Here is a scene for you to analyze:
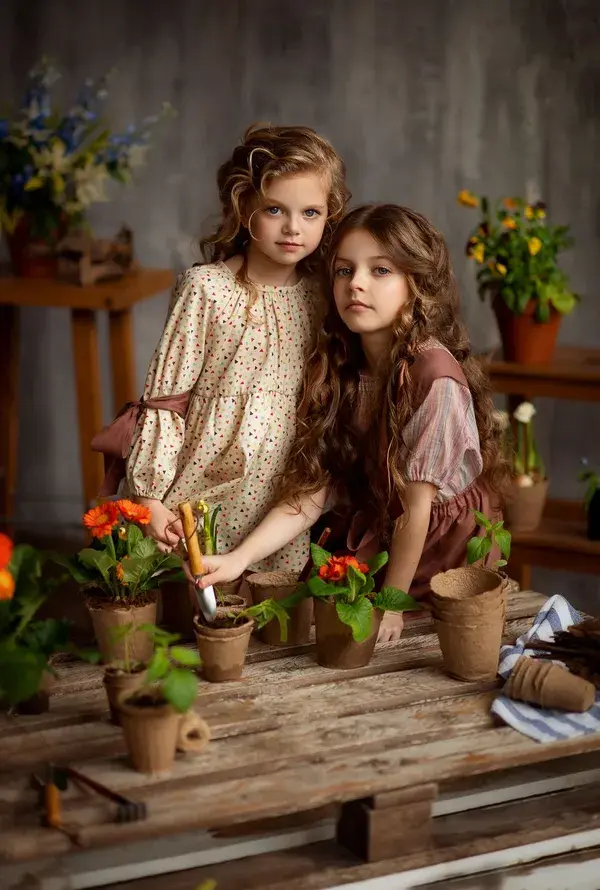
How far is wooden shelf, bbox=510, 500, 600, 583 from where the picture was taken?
3674 millimetres

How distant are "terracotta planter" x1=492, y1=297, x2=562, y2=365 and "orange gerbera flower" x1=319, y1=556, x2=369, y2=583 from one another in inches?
64.9

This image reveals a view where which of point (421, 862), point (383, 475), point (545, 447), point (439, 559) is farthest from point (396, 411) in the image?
point (545, 447)

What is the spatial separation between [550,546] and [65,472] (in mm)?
2210

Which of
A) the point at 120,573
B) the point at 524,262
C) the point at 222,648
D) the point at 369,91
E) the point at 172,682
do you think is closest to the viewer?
the point at 172,682

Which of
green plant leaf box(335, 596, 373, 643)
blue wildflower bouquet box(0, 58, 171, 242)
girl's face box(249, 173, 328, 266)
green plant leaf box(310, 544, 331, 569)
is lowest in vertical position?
green plant leaf box(335, 596, 373, 643)

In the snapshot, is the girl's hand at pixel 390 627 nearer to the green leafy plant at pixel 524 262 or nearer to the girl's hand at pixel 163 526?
the girl's hand at pixel 163 526

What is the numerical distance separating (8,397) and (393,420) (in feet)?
8.47

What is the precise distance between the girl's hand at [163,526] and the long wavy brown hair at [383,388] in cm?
24

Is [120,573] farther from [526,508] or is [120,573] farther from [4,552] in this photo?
[526,508]

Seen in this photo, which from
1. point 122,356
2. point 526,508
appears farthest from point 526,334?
point 122,356

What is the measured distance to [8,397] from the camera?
15.8 feet

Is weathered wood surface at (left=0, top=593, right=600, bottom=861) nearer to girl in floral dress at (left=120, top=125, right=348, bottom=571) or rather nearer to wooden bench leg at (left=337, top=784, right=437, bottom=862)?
wooden bench leg at (left=337, top=784, right=437, bottom=862)

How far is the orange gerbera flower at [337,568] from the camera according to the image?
217 cm

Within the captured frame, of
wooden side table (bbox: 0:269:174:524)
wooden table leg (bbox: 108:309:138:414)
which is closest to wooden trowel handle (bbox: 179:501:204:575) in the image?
wooden side table (bbox: 0:269:174:524)
